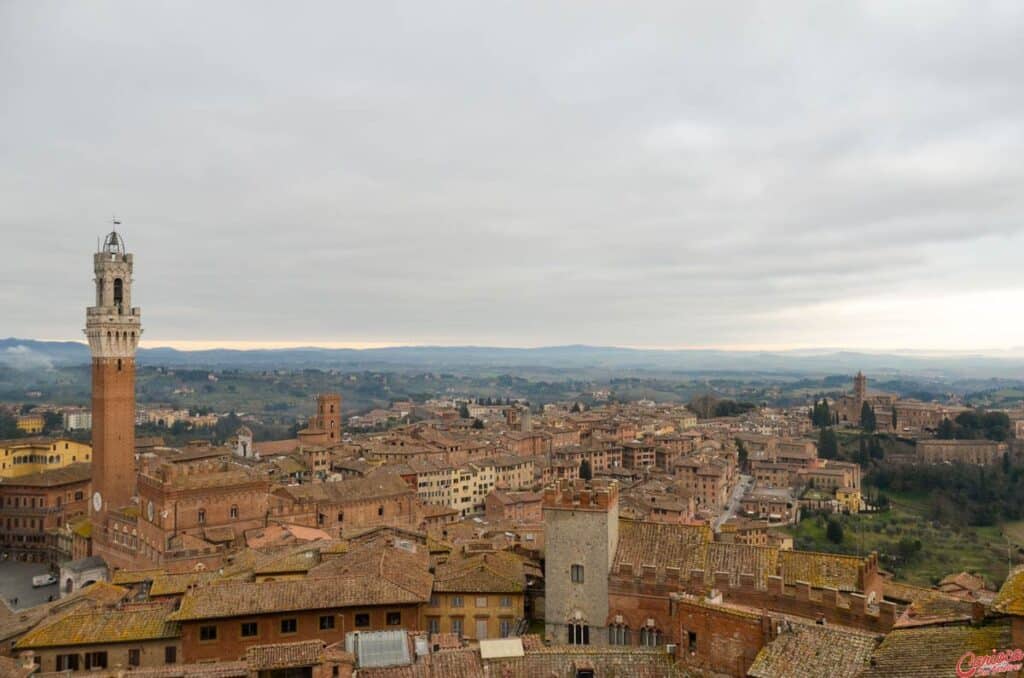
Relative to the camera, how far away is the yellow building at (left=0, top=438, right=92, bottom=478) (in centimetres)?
7881

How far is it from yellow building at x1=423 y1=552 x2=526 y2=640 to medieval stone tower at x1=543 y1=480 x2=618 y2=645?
1.87 metres

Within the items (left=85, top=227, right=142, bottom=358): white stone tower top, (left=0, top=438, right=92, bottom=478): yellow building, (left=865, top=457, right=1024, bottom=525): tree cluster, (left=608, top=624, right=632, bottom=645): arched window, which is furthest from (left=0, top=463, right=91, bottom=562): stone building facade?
(left=865, top=457, right=1024, bottom=525): tree cluster

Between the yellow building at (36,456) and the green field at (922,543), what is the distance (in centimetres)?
7582

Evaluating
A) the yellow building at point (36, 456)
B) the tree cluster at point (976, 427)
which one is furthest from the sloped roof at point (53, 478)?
the tree cluster at point (976, 427)

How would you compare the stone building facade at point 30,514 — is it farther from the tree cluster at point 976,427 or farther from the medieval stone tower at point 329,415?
the tree cluster at point 976,427

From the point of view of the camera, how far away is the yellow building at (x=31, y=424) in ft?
464

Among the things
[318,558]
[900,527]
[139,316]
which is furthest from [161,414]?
[318,558]

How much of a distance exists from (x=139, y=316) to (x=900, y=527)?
81.3 m

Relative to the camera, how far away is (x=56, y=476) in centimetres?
6819

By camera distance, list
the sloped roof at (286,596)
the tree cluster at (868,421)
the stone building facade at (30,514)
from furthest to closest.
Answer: the tree cluster at (868,421) → the stone building facade at (30,514) → the sloped roof at (286,596)

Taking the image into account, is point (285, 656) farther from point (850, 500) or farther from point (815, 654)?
point (850, 500)

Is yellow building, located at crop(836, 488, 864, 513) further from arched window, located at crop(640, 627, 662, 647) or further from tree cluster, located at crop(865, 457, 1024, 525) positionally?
arched window, located at crop(640, 627, 662, 647)

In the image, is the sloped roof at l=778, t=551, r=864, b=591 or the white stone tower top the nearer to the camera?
the sloped roof at l=778, t=551, r=864, b=591

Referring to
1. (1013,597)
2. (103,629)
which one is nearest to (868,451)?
(1013,597)
